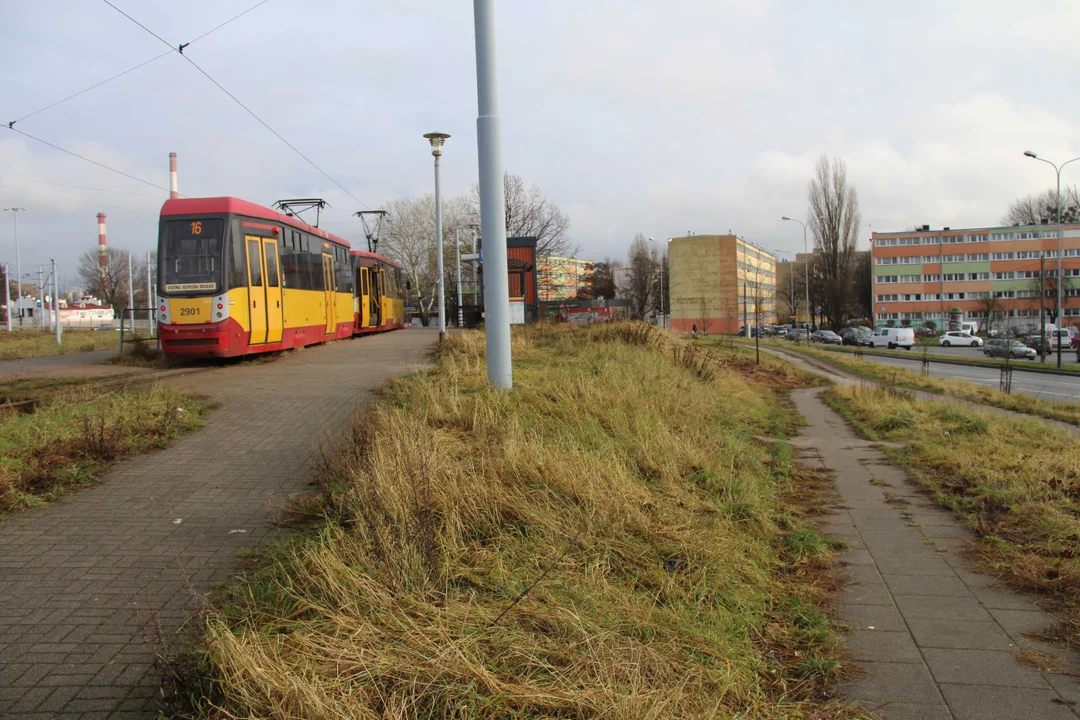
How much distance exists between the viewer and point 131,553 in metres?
4.85

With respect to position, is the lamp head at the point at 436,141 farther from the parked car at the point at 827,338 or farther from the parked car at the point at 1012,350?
the parked car at the point at 827,338

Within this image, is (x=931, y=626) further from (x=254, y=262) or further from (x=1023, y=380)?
(x=1023, y=380)

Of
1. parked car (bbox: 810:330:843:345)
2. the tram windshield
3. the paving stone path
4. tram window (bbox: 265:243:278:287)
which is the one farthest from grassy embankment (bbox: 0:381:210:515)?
parked car (bbox: 810:330:843:345)

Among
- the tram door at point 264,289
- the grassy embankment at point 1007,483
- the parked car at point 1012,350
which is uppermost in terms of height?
the tram door at point 264,289

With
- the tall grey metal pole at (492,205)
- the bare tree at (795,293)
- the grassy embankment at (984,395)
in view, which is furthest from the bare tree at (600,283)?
the tall grey metal pole at (492,205)

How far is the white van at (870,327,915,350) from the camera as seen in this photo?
5600 centimetres

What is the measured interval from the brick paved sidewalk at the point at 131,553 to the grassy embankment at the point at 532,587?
0.42 meters

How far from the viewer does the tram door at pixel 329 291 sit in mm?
20048

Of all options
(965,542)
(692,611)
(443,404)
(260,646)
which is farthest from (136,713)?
(965,542)

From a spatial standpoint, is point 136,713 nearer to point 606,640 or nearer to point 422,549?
point 422,549

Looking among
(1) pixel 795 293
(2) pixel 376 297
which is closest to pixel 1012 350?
(2) pixel 376 297

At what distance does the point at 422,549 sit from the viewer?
3896mm

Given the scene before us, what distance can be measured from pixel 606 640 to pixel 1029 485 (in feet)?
18.0

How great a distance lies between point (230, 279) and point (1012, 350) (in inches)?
1622
